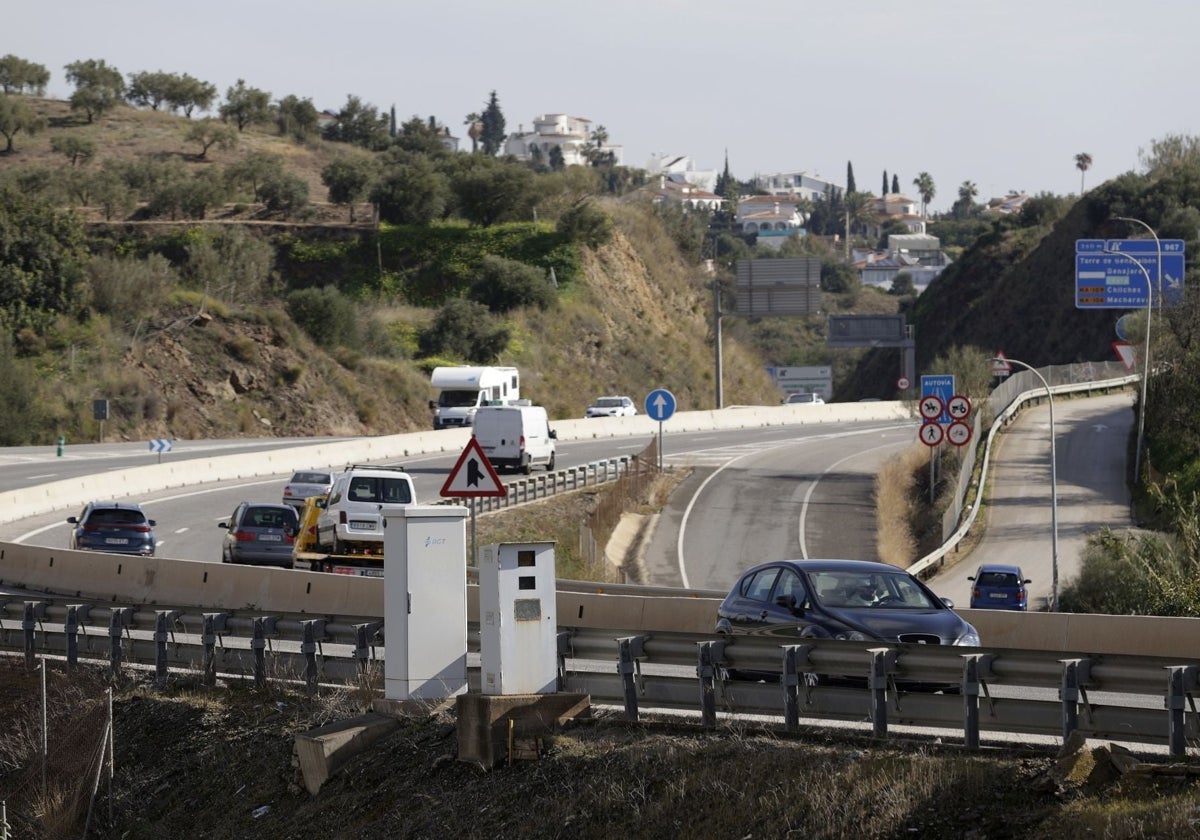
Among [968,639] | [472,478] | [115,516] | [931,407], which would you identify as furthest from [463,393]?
[968,639]

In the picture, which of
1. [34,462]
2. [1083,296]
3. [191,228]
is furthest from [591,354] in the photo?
[34,462]

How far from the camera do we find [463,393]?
6322 centimetres

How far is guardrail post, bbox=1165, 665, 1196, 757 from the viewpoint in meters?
9.70

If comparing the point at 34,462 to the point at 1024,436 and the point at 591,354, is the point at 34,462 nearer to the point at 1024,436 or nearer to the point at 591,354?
the point at 1024,436

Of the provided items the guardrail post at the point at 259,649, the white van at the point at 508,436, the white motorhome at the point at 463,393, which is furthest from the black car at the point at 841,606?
the white motorhome at the point at 463,393

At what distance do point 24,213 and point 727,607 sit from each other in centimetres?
6901

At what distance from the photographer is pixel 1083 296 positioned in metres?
72.2

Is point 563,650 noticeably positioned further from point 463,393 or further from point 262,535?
point 463,393

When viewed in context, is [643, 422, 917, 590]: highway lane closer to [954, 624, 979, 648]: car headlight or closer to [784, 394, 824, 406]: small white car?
[784, 394, 824, 406]: small white car

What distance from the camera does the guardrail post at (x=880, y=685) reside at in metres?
11.0

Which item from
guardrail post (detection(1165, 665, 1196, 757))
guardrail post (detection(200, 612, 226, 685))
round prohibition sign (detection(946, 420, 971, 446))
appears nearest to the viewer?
guardrail post (detection(1165, 665, 1196, 757))

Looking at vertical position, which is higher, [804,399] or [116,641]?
[116,641]

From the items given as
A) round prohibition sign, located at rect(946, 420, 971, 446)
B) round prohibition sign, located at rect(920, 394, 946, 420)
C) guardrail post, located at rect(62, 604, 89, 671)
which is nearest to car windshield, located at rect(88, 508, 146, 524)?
guardrail post, located at rect(62, 604, 89, 671)

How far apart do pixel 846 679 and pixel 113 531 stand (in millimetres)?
23619
